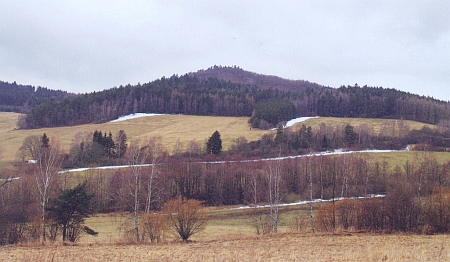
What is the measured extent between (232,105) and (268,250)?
13538cm

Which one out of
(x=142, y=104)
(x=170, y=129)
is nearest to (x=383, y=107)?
(x=170, y=129)

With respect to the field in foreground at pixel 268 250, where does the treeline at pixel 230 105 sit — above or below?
above

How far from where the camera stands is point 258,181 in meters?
66.8

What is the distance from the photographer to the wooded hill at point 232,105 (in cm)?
13325

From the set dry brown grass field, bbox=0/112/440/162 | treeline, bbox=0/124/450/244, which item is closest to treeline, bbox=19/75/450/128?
dry brown grass field, bbox=0/112/440/162

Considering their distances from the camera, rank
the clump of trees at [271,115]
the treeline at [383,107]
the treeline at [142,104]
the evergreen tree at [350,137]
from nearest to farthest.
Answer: the evergreen tree at [350,137] < the clump of trees at [271,115] < the treeline at [383,107] < the treeline at [142,104]

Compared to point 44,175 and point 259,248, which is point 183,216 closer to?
point 259,248

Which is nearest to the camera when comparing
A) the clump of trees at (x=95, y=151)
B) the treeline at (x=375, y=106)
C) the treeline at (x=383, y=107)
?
the clump of trees at (x=95, y=151)

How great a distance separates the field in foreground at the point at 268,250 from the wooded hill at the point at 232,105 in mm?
95628

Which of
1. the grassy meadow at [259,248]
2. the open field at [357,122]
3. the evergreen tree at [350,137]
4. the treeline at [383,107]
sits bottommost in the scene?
the grassy meadow at [259,248]

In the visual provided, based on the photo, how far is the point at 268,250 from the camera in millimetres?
22797

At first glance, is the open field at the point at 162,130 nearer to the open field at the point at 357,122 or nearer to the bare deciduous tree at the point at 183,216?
the open field at the point at 357,122

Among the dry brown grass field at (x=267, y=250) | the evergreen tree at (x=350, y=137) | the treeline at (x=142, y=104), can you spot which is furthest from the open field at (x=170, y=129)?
the dry brown grass field at (x=267, y=250)

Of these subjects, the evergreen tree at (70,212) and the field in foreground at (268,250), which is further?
the evergreen tree at (70,212)
